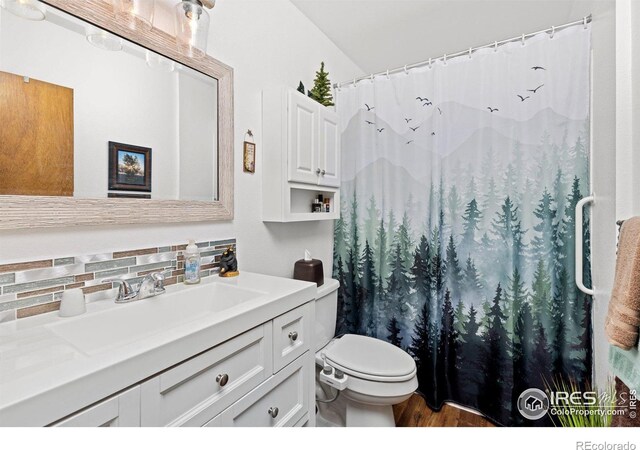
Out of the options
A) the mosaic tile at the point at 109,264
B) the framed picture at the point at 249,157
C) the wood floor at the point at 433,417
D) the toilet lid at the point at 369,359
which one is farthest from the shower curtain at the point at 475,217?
the mosaic tile at the point at 109,264

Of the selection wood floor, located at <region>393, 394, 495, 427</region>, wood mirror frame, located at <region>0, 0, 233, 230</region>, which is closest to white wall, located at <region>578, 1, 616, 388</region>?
wood floor, located at <region>393, 394, 495, 427</region>

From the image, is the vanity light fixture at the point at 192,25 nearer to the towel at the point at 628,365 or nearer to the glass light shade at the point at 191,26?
the glass light shade at the point at 191,26

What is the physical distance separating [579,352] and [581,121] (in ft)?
3.65

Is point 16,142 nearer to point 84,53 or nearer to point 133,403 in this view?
point 84,53

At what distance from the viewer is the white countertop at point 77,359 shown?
47 cm

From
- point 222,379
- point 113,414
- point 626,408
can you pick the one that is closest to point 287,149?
point 222,379

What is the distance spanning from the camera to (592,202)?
133cm

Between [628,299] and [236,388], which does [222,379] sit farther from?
[628,299]

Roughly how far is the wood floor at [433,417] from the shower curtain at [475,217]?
0.06m

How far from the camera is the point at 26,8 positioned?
2.64 ft

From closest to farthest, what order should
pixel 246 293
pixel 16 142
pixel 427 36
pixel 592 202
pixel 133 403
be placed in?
pixel 133 403 < pixel 16 142 < pixel 246 293 < pixel 592 202 < pixel 427 36

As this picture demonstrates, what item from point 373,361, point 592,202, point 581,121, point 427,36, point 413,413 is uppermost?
point 427,36

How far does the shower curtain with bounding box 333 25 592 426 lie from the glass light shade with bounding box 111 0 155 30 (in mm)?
1273

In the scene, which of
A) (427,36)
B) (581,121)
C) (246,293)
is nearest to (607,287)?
(581,121)
